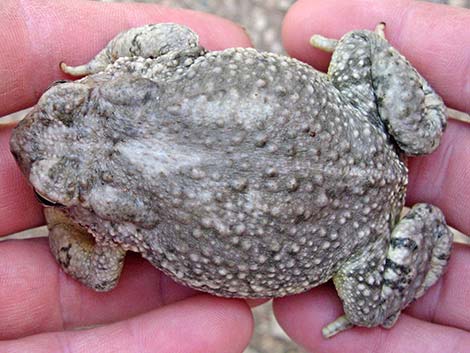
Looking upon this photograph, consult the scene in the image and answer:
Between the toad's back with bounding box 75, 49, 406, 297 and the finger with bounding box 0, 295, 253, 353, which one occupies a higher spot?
the toad's back with bounding box 75, 49, 406, 297

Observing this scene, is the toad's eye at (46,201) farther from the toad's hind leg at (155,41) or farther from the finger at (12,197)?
the toad's hind leg at (155,41)

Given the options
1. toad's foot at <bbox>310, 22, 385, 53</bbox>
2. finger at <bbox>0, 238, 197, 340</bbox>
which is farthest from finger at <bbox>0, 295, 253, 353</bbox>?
toad's foot at <bbox>310, 22, 385, 53</bbox>

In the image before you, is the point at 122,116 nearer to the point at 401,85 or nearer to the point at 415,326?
the point at 401,85

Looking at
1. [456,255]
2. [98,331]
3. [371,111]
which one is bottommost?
[98,331]

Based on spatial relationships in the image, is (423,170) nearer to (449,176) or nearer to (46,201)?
(449,176)

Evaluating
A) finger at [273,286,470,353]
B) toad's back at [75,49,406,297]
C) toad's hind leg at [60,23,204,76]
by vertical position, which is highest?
toad's hind leg at [60,23,204,76]

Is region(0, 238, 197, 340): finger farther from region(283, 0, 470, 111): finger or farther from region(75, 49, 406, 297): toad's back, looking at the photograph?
region(283, 0, 470, 111): finger

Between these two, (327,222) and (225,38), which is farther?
(225,38)

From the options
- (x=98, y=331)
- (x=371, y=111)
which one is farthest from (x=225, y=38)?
(x=98, y=331)
